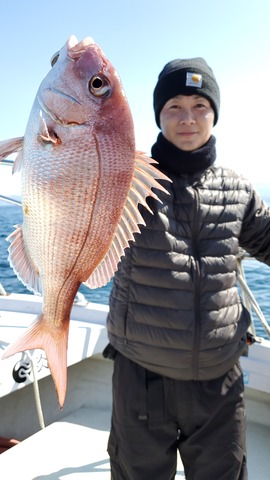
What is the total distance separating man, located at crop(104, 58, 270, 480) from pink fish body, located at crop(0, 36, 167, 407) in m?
0.64

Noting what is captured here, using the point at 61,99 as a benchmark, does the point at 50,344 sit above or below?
below

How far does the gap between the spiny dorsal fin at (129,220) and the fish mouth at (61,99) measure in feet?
0.80

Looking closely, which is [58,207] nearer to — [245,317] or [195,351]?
[195,351]

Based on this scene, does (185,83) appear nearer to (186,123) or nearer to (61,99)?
(186,123)

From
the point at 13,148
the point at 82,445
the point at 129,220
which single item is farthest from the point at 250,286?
the point at 13,148

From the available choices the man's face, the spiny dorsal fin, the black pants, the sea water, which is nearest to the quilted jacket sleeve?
the man's face

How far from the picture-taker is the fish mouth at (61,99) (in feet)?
4.00

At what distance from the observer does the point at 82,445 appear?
3160 millimetres

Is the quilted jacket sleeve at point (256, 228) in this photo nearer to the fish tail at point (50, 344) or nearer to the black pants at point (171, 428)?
the black pants at point (171, 428)

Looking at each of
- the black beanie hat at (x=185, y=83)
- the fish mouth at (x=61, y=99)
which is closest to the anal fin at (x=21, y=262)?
the fish mouth at (x=61, y=99)

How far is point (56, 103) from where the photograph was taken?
123cm

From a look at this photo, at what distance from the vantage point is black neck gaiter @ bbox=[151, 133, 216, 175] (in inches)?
80.0

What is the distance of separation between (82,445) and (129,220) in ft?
8.12

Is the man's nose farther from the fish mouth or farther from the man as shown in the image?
the fish mouth
